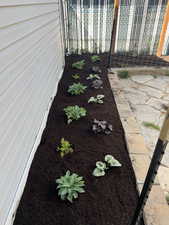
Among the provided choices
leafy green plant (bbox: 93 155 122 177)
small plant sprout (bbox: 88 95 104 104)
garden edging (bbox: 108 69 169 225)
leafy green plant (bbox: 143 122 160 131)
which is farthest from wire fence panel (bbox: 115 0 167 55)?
leafy green plant (bbox: 93 155 122 177)

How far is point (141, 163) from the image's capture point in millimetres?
1813

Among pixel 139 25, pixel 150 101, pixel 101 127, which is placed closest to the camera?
pixel 101 127

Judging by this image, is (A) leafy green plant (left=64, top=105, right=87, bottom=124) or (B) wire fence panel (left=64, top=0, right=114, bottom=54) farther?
(B) wire fence panel (left=64, top=0, right=114, bottom=54)

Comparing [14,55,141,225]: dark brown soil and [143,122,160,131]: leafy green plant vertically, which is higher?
[14,55,141,225]: dark brown soil

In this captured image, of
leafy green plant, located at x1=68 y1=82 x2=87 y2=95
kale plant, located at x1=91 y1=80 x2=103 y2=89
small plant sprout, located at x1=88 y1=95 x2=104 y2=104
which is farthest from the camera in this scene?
kale plant, located at x1=91 y1=80 x2=103 y2=89

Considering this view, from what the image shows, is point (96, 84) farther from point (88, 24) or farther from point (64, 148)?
point (88, 24)

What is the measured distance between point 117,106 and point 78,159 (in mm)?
1338

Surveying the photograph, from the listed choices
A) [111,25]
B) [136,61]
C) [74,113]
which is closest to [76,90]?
[74,113]

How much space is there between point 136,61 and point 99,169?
15.0ft

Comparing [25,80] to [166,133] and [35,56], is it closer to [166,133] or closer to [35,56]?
[35,56]

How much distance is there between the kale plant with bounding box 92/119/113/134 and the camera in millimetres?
2236

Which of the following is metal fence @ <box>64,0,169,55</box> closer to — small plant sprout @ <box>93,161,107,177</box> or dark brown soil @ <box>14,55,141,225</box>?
dark brown soil @ <box>14,55,141,225</box>

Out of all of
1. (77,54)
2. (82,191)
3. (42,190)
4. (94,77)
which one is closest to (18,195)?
(42,190)

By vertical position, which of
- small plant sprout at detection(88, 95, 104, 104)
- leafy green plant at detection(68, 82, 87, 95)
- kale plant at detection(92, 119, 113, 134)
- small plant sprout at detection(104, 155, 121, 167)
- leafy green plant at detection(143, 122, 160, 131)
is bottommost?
leafy green plant at detection(143, 122, 160, 131)
